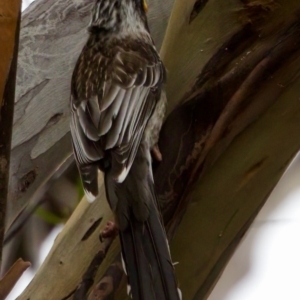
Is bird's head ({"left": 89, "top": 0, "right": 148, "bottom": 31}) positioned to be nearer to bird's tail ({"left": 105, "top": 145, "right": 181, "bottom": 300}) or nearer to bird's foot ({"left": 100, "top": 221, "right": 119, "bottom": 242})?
bird's tail ({"left": 105, "top": 145, "right": 181, "bottom": 300})

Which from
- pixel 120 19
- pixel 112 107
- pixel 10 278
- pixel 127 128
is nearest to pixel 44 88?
pixel 120 19

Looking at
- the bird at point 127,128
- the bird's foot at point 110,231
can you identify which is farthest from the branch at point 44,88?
the bird's foot at point 110,231

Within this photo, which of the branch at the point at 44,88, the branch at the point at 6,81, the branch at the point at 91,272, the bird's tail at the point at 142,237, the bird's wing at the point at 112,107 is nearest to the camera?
the branch at the point at 6,81

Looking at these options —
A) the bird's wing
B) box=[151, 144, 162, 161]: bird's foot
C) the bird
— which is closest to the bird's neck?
the bird

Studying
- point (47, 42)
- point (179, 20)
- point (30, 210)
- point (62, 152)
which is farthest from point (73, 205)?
point (179, 20)

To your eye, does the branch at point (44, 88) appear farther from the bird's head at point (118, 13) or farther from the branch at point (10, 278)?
the branch at point (10, 278)

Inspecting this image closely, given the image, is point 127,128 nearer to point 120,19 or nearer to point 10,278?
point 10,278
